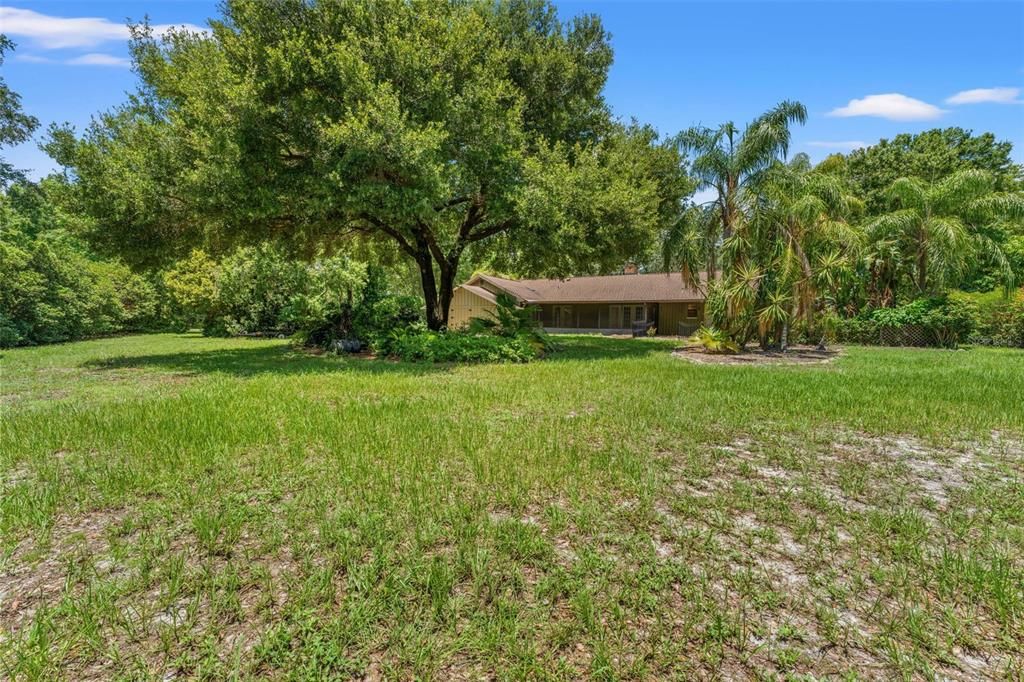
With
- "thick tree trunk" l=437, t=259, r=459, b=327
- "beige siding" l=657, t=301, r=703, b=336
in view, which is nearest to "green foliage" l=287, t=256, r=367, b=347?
"thick tree trunk" l=437, t=259, r=459, b=327

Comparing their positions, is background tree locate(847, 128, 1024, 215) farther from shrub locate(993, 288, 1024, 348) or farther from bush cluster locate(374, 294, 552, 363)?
bush cluster locate(374, 294, 552, 363)

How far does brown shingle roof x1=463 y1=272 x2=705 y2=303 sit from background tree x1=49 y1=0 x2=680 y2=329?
1489cm

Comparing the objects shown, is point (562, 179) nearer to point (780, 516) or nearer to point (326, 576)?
point (780, 516)

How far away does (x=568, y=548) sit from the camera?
9.46 feet

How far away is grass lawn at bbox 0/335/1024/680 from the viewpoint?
2.08m

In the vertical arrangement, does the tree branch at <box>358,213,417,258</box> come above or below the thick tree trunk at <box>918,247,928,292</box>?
above

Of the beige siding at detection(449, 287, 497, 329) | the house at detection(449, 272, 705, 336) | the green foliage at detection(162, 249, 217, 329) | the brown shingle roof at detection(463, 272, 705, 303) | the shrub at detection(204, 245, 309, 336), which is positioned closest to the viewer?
the shrub at detection(204, 245, 309, 336)

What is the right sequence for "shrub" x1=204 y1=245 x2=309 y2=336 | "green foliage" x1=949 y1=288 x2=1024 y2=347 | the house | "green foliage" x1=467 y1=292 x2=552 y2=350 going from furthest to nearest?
the house
"shrub" x1=204 y1=245 x2=309 y2=336
"green foliage" x1=949 y1=288 x2=1024 y2=347
"green foliage" x1=467 y1=292 x2=552 y2=350

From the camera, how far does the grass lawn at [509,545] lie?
6.82ft

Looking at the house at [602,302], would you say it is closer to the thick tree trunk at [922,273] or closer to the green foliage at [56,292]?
the thick tree trunk at [922,273]

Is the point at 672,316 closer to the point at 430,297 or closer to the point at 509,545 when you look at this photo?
the point at 430,297

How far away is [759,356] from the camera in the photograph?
1357cm

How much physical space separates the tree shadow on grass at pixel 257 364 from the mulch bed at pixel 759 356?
285 inches

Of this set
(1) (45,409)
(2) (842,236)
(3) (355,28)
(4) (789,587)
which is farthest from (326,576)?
(2) (842,236)
